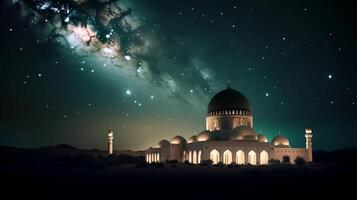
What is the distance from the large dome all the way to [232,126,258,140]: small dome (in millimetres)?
6459

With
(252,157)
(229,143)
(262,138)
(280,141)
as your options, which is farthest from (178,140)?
(280,141)

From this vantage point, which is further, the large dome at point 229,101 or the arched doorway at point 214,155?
the large dome at point 229,101

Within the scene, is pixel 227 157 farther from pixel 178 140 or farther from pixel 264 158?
pixel 178 140

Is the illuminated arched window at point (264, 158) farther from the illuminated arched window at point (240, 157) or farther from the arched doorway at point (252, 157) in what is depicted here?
the illuminated arched window at point (240, 157)

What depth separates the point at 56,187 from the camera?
24484 millimetres

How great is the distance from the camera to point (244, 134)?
57.6 metres

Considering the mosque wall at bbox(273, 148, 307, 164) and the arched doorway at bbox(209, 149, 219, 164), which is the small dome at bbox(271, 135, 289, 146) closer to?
the mosque wall at bbox(273, 148, 307, 164)

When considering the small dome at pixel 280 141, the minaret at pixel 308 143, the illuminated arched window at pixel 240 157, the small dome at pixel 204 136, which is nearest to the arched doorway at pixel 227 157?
the illuminated arched window at pixel 240 157

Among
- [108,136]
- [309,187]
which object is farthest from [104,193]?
[108,136]

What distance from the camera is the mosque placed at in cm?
5575

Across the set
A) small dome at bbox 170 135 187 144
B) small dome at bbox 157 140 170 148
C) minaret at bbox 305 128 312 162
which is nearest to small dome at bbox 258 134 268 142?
minaret at bbox 305 128 312 162

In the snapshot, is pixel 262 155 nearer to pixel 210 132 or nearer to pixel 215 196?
pixel 210 132

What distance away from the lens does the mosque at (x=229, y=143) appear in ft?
183

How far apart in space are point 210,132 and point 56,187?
127ft
